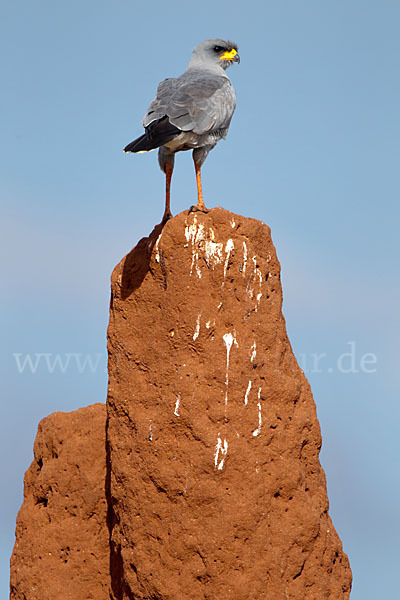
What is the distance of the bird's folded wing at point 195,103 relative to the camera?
8500 millimetres

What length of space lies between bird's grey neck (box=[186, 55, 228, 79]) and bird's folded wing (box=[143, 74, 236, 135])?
284 millimetres

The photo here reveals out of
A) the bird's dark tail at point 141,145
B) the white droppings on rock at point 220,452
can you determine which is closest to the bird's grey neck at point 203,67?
the bird's dark tail at point 141,145

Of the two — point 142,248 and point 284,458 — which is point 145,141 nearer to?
point 142,248

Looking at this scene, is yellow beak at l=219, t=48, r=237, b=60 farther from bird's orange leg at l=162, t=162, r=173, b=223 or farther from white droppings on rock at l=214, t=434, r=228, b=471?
white droppings on rock at l=214, t=434, r=228, b=471

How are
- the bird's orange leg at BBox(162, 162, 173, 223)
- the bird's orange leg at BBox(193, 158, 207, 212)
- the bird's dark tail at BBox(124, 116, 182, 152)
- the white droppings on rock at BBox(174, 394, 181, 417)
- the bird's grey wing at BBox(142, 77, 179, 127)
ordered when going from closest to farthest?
the white droppings on rock at BBox(174, 394, 181, 417) → the bird's dark tail at BBox(124, 116, 182, 152) → the bird's grey wing at BBox(142, 77, 179, 127) → the bird's orange leg at BBox(193, 158, 207, 212) → the bird's orange leg at BBox(162, 162, 173, 223)

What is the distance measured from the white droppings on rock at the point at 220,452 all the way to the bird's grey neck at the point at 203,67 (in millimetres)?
4263

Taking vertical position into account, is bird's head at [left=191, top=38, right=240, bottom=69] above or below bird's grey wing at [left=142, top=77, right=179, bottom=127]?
above

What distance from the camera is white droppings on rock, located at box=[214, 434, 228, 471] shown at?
795cm

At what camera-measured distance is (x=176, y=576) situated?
796 cm

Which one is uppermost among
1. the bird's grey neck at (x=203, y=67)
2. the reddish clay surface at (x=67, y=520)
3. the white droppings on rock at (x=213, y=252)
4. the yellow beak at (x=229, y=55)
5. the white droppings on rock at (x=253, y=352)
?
the yellow beak at (x=229, y=55)

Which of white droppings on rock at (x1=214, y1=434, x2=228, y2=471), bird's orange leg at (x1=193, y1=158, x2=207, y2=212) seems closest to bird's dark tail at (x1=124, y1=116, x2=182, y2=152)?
bird's orange leg at (x1=193, y1=158, x2=207, y2=212)

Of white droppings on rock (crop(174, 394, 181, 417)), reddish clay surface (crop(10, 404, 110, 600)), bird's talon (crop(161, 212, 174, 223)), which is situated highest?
bird's talon (crop(161, 212, 174, 223))

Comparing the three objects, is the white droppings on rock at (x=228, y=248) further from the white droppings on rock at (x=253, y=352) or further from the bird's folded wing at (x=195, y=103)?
the bird's folded wing at (x=195, y=103)

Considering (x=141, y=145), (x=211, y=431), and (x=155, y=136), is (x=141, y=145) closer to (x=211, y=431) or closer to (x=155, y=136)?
(x=155, y=136)
